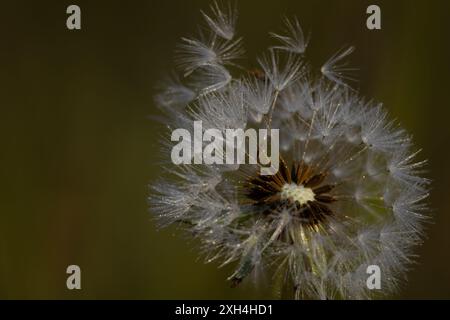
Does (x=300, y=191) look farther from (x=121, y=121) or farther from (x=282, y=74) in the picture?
(x=121, y=121)

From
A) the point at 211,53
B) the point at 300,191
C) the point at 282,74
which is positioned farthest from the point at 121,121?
the point at 300,191

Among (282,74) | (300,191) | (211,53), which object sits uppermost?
(211,53)

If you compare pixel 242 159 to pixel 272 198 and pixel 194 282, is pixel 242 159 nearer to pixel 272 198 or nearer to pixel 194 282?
pixel 272 198

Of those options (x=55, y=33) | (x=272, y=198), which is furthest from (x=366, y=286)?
(x=55, y=33)

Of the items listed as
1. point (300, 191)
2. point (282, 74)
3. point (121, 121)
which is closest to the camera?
point (300, 191)

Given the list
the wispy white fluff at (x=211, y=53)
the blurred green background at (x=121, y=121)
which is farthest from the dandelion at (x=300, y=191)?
the blurred green background at (x=121, y=121)

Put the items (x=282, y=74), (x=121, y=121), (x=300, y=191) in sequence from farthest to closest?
(x=121, y=121), (x=282, y=74), (x=300, y=191)

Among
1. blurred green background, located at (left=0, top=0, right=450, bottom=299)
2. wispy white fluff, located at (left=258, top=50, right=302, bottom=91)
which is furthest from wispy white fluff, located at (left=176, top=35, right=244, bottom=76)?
blurred green background, located at (left=0, top=0, right=450, bottom=299)

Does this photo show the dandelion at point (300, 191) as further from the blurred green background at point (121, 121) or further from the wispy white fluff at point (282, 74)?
the blurred green background at point (121, 121)
